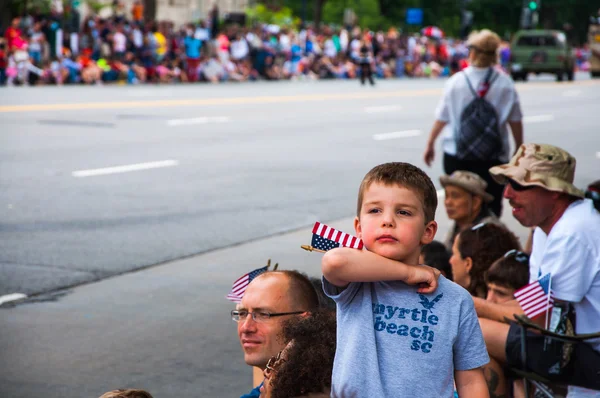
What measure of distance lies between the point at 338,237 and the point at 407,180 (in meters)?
0.27

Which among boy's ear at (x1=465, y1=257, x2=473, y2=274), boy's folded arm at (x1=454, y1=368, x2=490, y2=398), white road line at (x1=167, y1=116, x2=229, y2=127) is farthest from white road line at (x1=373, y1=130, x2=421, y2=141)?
boy's folded arm at (x1=454, y1=368, x2=490, y2=398)

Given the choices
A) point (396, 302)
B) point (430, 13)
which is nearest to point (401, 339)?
point (396, 302)

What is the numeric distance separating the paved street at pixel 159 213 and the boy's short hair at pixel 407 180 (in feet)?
8.82

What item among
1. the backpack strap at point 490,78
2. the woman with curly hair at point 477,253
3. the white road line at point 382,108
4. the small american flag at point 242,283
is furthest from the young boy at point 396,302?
the white road line at point 382,108

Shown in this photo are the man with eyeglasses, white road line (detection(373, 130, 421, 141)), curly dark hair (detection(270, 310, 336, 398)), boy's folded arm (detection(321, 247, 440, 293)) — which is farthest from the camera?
white road line (detection(373, 130, 421, 141))

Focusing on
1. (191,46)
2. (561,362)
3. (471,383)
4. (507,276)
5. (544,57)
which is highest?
(471,383)

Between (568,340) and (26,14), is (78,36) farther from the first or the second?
(568,340)

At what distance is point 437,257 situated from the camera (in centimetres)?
599

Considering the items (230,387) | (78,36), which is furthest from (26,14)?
(230,387)

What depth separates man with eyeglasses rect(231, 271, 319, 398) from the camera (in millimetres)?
3553

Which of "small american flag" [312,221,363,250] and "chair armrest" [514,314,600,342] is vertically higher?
"small american flag" [312,221,363,250]

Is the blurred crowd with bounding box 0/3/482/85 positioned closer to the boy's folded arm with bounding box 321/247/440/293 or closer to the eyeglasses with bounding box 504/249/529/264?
the eyeglasses with bounding box 504/249/529/264

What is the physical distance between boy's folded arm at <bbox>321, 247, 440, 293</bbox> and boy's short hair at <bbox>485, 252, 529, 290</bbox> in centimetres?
238

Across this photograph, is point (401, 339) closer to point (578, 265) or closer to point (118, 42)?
point (578, 265)
